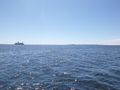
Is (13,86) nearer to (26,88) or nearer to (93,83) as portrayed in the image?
(26,88)

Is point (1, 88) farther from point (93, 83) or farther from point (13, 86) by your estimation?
point (93, 83)

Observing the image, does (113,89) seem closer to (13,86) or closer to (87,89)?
(87,89)

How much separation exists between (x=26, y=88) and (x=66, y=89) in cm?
328

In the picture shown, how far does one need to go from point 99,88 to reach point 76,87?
1.95 m

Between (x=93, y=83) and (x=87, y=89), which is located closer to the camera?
(x=87, y=89)

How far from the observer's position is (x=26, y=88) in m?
10.7

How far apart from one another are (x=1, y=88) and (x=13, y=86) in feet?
3.19

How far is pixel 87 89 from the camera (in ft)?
35.2

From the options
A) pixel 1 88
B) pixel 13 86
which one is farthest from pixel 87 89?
pixel 1 88

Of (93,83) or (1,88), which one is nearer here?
(1,88)

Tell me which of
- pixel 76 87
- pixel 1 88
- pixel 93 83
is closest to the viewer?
pixel 1 88

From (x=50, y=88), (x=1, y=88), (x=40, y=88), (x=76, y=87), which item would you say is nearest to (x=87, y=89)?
(x=76, y=87)

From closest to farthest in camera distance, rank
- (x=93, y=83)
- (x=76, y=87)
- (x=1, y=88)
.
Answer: (x=1, y=88) < (x=76, y=87) < (x=93, y=83)

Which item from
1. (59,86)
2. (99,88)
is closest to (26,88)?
(59,86)
